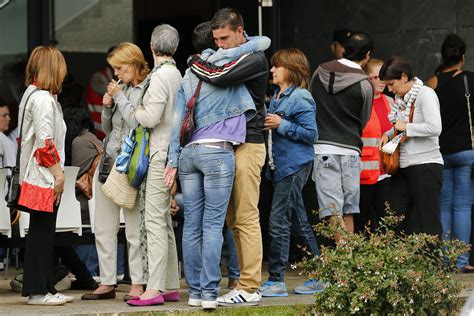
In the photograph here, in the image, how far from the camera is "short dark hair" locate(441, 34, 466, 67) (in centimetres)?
1138

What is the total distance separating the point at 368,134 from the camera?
35.8ft

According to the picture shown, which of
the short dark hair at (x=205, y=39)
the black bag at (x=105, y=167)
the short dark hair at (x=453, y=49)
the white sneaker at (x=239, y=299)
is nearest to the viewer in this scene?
the white sneaker at (x=239, y=299)

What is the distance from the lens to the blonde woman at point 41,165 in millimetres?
8961

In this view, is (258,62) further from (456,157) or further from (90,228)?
(456,157)

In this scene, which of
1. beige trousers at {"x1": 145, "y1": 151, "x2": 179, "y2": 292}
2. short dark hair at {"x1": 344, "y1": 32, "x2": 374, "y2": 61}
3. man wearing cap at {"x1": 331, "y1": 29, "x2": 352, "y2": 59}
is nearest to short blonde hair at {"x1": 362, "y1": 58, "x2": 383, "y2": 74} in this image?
man wearing cap at {"x1": 331, "y1": 29, "x2": 352, "y2": 59}

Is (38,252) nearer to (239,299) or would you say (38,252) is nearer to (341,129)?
(239,299)

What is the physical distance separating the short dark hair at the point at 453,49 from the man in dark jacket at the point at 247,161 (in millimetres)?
3080

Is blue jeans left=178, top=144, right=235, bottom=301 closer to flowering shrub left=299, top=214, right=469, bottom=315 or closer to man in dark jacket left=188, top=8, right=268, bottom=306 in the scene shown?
man in dark jacket left=188, top=8, right=268, bottom=306

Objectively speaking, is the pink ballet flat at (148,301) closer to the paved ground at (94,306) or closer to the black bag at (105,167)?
the paved ground at (94,306)

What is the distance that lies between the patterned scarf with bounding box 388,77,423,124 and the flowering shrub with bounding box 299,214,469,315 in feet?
7.35

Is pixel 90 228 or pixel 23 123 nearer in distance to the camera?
pixel 23 123

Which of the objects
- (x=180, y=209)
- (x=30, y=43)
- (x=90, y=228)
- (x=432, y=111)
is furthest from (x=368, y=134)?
(x=30, y=43)

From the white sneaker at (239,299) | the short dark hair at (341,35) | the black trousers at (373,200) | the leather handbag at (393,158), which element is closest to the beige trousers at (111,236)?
the white sneaker at (239,299)

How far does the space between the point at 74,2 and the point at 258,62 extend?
556 cm
